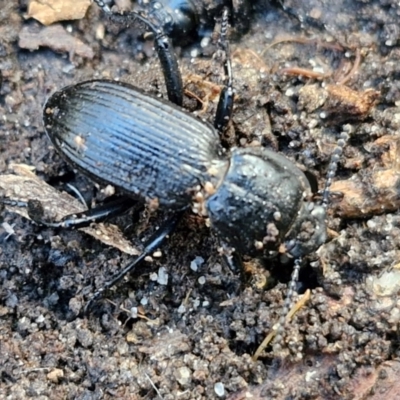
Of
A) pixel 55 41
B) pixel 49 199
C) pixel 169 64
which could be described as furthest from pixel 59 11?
pixel 49 199

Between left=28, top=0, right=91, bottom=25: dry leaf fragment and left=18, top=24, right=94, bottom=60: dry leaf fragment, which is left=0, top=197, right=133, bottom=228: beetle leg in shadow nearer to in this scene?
left=18, top=24, right=94, bottom=60: dry leaf fragment

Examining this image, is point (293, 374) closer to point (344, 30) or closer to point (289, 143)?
point (289, 143)

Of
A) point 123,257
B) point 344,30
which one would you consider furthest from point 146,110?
point 344,30

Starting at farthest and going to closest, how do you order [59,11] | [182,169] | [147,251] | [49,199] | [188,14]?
1. [59,11]
2. [188,14]
3. [49,199]
4. [147,251]
5. [182,169]

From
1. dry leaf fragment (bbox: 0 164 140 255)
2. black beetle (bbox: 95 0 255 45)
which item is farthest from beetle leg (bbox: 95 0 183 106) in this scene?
dry leaf fragment (bbox: 0 164 140 255)

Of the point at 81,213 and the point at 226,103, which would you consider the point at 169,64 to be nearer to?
the point at 226,103

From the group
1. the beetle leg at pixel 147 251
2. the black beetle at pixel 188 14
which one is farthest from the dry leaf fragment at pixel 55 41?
the beetle leg at pixel 147 251
